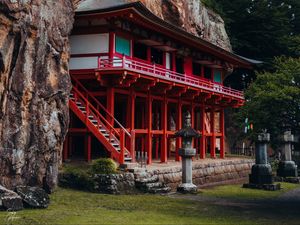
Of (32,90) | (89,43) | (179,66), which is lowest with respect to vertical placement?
(32,90)

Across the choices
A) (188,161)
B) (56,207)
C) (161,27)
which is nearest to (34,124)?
(56,207)

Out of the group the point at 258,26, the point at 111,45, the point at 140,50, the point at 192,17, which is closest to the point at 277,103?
the point at 192,17

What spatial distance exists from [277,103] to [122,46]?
15.9 meters

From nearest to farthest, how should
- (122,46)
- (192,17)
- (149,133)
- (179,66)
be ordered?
(122,46), (149,133), (179,66), (192,17)

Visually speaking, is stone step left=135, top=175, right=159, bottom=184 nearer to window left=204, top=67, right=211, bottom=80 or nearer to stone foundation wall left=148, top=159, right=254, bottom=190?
stone foundation wall left=148, top=159, right=254, bottom=190

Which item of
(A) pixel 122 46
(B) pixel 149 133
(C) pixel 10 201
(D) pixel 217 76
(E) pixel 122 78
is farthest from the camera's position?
(D) pixel 217 76

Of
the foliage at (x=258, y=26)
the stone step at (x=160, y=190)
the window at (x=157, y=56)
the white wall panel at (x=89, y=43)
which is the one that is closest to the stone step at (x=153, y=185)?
the stone step at (x=160, y=190)

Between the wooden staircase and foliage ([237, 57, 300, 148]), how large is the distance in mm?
16440

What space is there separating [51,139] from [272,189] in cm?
1252

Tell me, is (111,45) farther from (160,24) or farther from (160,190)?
(160,190)

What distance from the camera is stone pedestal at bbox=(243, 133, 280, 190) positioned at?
2460 centimetres

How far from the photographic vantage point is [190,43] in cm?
3073

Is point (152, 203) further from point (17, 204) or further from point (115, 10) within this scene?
point (115, 10)

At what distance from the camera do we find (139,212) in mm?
14750
